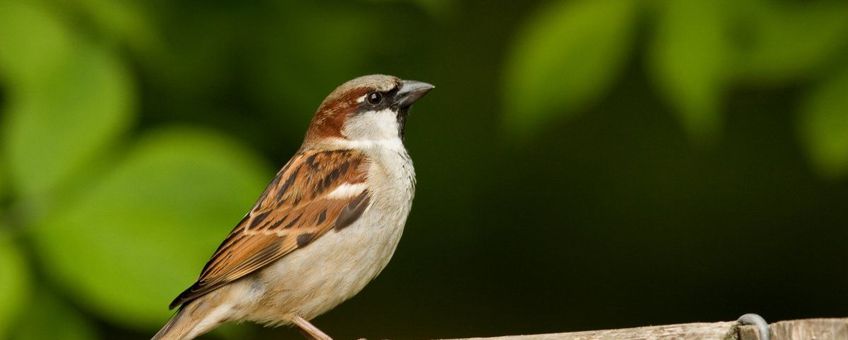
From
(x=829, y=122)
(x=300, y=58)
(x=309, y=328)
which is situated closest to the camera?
(x=309, y=328)

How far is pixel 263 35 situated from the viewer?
13.1 feet

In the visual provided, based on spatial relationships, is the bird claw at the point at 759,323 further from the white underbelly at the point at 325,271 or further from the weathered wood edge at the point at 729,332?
the white underbelly at the point at 325,271

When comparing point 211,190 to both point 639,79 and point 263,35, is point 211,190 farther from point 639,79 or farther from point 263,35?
point 639,79

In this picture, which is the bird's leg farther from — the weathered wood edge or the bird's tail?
the weathered wood edge

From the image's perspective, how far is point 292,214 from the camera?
3.16 metres

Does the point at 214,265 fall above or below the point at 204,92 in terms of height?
below

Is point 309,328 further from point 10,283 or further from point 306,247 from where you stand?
point 10,283

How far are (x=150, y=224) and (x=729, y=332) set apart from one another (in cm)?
147

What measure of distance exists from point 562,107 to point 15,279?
4.72 ft

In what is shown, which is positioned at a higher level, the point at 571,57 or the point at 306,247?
the point at 571,57

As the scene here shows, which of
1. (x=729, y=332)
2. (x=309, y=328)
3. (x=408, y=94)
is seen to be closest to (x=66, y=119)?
(x=309, y=328)

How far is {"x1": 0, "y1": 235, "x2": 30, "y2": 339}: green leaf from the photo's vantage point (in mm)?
2857

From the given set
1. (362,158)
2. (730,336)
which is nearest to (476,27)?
(362,158)

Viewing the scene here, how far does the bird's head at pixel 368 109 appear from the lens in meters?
3.44
